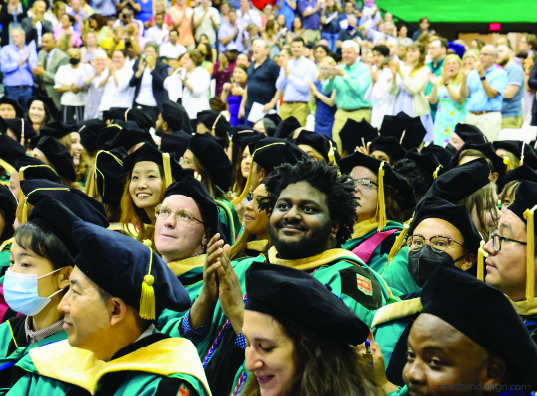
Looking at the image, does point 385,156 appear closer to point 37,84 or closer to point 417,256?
point 417,256

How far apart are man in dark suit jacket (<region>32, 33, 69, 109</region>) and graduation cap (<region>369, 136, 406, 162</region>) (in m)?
9.96

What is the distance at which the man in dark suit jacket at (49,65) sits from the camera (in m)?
15.7

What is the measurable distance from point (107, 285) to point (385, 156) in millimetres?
5383

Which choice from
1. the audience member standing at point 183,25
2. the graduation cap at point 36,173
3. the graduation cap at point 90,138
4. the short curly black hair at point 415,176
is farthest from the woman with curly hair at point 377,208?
the audience member standing at point 183,25

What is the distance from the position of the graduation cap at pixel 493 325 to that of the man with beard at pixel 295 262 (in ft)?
4.20

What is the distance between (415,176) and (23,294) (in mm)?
4361

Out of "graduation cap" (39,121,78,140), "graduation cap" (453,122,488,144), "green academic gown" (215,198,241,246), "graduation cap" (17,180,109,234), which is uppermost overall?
"graduation cap" (39,121,78,140)

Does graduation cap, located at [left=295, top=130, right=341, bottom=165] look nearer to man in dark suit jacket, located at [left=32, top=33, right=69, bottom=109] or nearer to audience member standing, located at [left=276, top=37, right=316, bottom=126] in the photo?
audience member standing, located at [left=276, top=37, right=316, bottom=126]

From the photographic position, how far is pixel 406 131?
9.66 metres

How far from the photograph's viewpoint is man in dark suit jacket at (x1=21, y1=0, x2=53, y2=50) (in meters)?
16.0

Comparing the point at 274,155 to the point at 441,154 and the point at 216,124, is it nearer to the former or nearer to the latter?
the point at 441,154

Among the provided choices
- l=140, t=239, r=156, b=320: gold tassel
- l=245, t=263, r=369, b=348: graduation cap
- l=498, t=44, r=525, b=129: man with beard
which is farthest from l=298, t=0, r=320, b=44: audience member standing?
l=245, t=263, r=369, b=348: graduation cap

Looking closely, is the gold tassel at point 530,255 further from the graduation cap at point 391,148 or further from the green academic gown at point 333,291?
the graduation cap at point 391,148

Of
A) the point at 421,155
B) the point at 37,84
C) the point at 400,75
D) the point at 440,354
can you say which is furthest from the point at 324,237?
the point at 37,84
